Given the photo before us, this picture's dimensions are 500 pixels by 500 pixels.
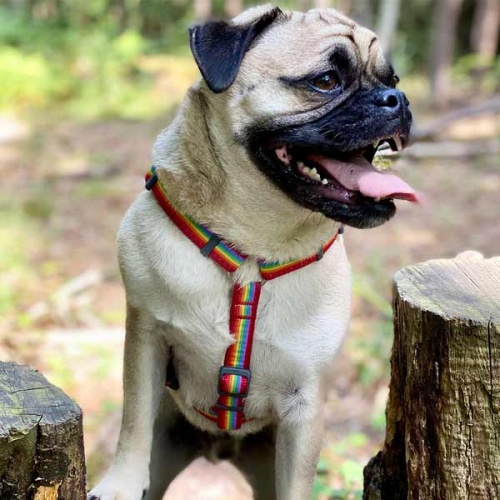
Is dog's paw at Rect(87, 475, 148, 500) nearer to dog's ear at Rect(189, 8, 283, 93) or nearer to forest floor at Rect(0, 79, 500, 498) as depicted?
forest floor at Rect(0, 79, 500, 498)

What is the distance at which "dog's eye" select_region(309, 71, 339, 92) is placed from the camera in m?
2.24

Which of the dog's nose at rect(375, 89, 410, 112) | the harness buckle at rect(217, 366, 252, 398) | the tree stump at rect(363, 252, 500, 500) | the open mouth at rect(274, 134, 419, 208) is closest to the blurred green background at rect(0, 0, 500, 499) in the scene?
the harness buckle at rect(217, 366, 252, 398)

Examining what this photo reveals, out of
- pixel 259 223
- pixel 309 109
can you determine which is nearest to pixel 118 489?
pixel 259 223

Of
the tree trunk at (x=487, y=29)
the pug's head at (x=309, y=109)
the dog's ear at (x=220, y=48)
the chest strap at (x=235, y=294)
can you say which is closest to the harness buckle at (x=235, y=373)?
the chest strap at (x=235, y=294)

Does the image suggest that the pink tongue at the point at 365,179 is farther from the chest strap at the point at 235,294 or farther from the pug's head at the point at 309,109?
the chest strap at the point at 235,294

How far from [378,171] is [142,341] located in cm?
91

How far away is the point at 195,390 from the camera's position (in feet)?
8.19

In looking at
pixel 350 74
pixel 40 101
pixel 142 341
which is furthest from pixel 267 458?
pixel 40 101

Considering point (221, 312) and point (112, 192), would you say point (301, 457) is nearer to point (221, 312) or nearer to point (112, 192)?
point (221, 312)

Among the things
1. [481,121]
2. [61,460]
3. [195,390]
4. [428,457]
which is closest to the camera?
[61,460]

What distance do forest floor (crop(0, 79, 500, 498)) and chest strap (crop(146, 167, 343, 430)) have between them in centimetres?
37

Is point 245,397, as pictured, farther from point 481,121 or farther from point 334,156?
point 481,121

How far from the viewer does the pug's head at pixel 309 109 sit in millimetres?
2182

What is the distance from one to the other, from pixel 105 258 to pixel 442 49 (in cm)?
888
